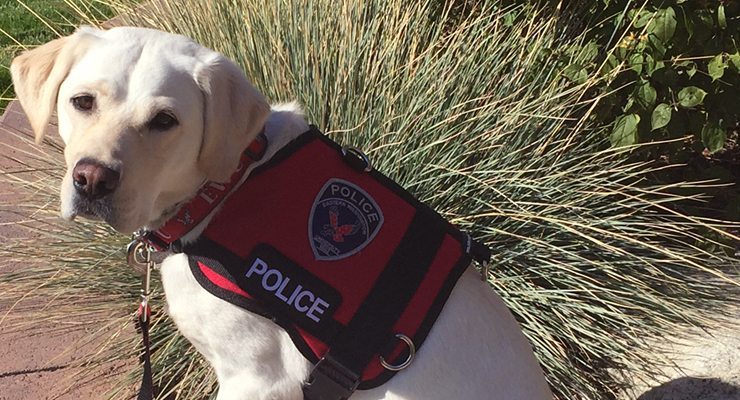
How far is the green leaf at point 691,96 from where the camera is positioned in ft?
11.1

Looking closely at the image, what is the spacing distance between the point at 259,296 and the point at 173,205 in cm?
31

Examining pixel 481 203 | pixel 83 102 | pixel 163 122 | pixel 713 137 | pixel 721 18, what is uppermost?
pixel 83 102

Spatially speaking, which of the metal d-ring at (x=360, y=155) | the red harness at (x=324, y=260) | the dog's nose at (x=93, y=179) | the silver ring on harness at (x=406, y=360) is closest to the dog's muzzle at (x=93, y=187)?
the dog's nose at (x=93, y=179)

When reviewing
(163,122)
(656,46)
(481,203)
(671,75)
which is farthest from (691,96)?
(163,122)

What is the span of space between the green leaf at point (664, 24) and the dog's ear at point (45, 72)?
2.16 meters

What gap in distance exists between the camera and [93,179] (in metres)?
1.86

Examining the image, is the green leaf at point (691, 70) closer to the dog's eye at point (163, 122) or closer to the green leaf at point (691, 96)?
the green leaf at point (691, 96)

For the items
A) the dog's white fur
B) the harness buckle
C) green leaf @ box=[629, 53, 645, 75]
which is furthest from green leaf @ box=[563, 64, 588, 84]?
the harness buckle

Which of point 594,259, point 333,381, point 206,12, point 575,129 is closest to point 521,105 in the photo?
point 575,129

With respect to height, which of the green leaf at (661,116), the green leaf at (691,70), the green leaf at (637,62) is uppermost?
the green leaf at (637,62)

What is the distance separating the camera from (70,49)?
2.06 m

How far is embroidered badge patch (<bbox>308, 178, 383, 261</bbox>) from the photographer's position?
7.11 feet

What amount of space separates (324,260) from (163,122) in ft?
1.70

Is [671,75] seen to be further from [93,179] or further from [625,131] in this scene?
[93,179]
